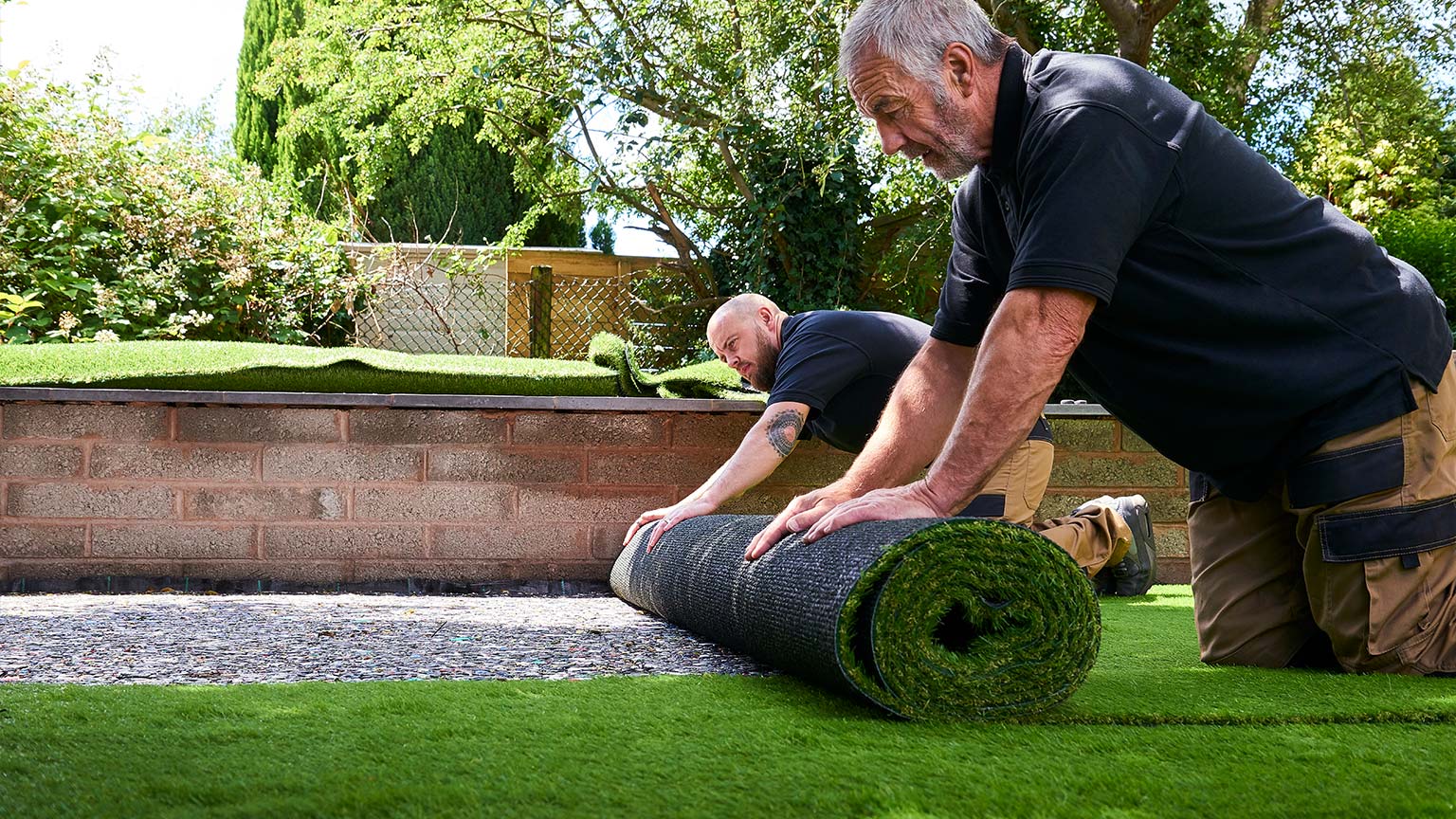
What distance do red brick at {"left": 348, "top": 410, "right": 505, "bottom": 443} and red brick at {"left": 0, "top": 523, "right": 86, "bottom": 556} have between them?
3.75 ft

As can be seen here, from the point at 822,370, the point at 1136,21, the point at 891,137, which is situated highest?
the point at 1136,21

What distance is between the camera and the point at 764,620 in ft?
7.44

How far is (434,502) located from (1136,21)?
19.4 ft

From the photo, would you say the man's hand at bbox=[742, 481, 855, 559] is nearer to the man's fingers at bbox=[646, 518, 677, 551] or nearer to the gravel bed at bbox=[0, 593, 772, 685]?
the gravel bed at bbox=[0, 593, 772, 685]

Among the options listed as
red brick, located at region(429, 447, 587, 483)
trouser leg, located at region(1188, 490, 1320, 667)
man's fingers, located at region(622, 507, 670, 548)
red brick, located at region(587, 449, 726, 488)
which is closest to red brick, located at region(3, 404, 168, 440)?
red brick, located at region(429, 447, 587, 483)

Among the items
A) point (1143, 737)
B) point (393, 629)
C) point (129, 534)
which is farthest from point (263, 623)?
point (1143, 737)

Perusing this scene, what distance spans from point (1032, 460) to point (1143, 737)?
200 cm

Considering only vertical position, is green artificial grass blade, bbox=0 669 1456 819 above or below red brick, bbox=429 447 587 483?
below

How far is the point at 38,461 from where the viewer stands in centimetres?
446

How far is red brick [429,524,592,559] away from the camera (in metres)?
4.69

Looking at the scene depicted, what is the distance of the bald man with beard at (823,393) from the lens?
3672mm

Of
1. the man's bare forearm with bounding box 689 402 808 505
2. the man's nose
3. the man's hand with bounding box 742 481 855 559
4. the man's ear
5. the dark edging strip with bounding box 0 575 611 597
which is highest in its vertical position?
the man's ear

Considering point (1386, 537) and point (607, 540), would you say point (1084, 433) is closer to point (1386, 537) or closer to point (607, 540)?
point (607, 540)

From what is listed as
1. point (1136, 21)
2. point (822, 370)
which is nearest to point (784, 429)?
point (822, 370)
